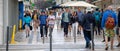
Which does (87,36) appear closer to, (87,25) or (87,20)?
(87,25)

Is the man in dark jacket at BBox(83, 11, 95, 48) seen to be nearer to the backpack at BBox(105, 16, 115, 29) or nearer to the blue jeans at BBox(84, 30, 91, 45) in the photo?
the blue jeans at BBox(84, 30, 91, 45)

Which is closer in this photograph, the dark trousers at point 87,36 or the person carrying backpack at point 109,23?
the person carrying backpack at point 109,23

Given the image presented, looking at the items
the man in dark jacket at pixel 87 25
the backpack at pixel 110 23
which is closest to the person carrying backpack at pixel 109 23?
the backpack at pixel 110 23

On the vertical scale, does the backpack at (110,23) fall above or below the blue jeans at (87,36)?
above

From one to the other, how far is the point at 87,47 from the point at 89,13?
1575 mm

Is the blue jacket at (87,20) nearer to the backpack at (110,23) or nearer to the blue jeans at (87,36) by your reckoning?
the blue jeans at (87,36)

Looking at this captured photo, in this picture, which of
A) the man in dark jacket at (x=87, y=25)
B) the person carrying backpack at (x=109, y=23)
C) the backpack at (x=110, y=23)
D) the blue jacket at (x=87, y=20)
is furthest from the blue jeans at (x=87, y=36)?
the backpack at (x=110, y=23)

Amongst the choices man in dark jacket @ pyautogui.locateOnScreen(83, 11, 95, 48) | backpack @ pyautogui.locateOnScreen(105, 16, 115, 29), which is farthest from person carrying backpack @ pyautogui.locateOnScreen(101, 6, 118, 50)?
man in dark jacket @ pyautogui.locateOnScreen(83, 11, 95, 48)

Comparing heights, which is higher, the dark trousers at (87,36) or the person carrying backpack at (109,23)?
the person carrying backpack at (109,23)

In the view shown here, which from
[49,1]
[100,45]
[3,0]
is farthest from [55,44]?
[49,1]

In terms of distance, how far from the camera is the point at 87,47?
17.5 metres

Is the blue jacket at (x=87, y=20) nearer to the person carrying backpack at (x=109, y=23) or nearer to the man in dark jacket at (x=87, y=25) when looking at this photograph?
the man in dark jacket at (x=87, y=25)

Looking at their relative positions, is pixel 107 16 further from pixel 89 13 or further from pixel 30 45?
pixel 30 45

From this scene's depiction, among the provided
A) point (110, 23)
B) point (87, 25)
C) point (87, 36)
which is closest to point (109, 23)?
point (110, 23)
